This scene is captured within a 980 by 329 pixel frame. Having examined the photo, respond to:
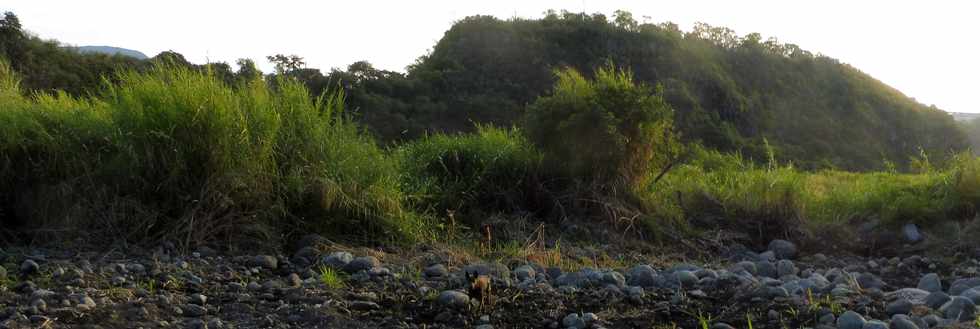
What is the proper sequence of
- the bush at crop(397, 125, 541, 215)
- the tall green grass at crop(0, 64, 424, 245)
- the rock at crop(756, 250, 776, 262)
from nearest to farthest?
1. the tall green grass at crop(0, 64, 424, 245)
2. the rock at crop(756, 250, 776, 262)
3. the bush at crop(397, 125, 541, 215)

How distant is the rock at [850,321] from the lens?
11.7 ft

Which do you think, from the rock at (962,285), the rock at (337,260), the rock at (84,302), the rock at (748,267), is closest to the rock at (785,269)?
the rock at (748,267)

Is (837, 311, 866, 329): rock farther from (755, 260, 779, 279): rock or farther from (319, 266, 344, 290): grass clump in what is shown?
(319, 266, 344, 290): grass clump

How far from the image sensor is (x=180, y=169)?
17.6ft

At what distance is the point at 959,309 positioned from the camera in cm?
383

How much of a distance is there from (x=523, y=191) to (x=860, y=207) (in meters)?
3.08

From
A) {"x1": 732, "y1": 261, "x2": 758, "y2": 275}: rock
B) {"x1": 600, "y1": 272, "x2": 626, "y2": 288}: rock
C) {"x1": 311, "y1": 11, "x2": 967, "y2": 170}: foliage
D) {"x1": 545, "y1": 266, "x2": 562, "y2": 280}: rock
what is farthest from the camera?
{"x1": 311, "y1": 11, "x2": 967, "y2": 170}: foliage

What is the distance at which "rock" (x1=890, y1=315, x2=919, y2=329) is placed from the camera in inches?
139

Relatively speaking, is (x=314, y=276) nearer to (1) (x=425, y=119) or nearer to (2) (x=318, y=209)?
(2) (x=318, y=209)

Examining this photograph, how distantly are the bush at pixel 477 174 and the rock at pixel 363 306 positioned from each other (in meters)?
2.63

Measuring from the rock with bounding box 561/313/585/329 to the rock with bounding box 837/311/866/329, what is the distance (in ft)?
3.25

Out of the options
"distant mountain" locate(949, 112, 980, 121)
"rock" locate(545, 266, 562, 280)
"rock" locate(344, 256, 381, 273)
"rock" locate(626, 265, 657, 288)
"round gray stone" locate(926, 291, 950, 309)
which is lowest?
"distant mountain" locate(949, 112, 980, 121)

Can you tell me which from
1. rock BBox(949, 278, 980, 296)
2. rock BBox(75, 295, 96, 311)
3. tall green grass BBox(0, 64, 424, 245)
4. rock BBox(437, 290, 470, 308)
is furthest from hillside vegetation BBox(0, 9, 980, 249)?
rock BBox(949, 278, 980, 296)

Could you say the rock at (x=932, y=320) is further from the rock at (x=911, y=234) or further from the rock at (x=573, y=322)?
the rock at (x=911, y=234)
